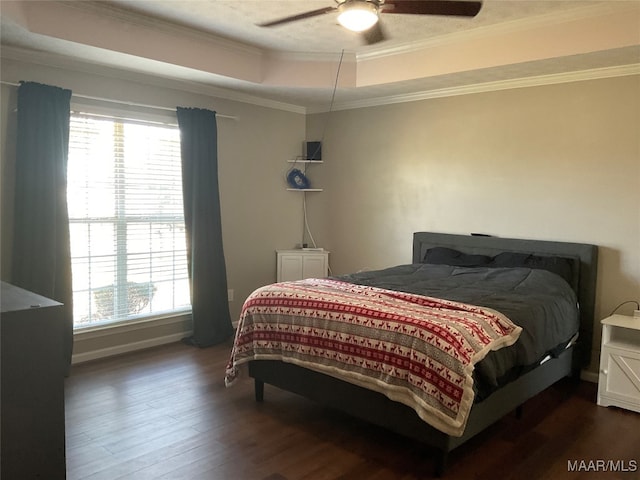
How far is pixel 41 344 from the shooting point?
194cm

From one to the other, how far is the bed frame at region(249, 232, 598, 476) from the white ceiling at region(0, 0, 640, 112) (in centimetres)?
134

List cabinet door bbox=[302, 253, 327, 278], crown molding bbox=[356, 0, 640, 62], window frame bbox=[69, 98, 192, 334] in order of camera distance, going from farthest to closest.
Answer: cabinet door bbox=[302, 253, 327, 278], window frame bbox=[69, 98, 192, 334], crown molding bbox=[356, 0, 640, 62]

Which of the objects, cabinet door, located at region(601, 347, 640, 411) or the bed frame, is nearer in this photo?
the bed frame

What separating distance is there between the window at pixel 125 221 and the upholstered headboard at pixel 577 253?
2634 mm

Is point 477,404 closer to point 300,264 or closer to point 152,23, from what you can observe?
point 300,264

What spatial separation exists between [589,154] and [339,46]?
85.1 inches

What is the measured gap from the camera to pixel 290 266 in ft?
17.9

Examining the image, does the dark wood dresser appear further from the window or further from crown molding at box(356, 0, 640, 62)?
crown molding at box(356, 0, 640, 62)

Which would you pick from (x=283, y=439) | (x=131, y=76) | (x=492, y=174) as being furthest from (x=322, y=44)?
(x=283, y=439)

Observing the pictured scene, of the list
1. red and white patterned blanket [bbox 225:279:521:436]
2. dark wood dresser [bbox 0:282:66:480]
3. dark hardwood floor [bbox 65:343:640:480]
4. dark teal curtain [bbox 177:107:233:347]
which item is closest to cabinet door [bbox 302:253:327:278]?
dark teal curtain [bbox 177:107:233:347]

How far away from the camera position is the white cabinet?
543 centimetres

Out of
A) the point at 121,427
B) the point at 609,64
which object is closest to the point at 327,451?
the point at 121,427

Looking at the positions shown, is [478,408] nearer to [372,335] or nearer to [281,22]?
[372,335]

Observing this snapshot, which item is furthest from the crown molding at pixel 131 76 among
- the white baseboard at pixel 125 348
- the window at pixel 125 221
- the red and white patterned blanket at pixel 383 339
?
the red and white patterned blanket at pixel 383 339
